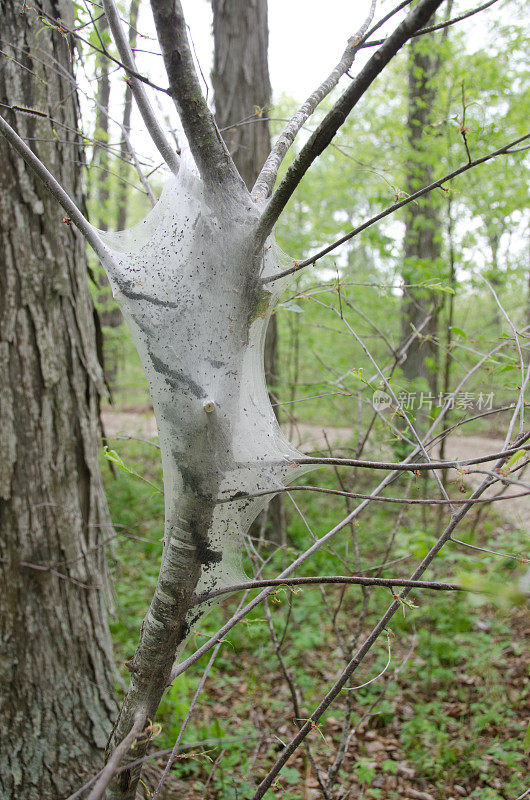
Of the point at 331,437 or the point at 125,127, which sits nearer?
the point at 125,127

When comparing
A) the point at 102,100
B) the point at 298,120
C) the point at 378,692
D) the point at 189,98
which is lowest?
the point at 378,692

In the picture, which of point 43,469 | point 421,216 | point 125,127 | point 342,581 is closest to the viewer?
point 342,581

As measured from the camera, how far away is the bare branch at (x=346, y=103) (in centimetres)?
84

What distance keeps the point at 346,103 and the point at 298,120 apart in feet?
1.41

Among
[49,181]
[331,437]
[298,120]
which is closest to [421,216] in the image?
[298,120]

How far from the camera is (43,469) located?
2330 millimetres

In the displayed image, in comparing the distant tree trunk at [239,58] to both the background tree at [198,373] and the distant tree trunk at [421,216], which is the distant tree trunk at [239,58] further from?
the background tree at [198,373]

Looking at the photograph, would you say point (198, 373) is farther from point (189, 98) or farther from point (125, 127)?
point (125, 127)

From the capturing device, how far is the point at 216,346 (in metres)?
1.27

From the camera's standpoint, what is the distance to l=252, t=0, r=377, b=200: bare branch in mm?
1301

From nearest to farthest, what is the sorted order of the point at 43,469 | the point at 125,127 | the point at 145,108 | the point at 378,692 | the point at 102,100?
the point at 145,108
the point at 125,127
the point at 43,469
the point at 102,100
the point at 378,692

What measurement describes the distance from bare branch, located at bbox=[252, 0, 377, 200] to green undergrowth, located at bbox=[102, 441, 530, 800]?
4.15 ft

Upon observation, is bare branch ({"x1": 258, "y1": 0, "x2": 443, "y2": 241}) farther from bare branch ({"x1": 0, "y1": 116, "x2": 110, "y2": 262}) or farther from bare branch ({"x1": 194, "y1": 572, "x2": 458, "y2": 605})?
bare branch ({"x1": 194, "y1": 572, "x2": 458, "y2": 605})

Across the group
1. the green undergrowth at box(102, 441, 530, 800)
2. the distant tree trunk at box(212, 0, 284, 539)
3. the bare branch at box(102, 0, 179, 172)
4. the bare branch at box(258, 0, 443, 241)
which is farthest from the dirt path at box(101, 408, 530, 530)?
the bare branch at box(258, 0, 443, 241)
